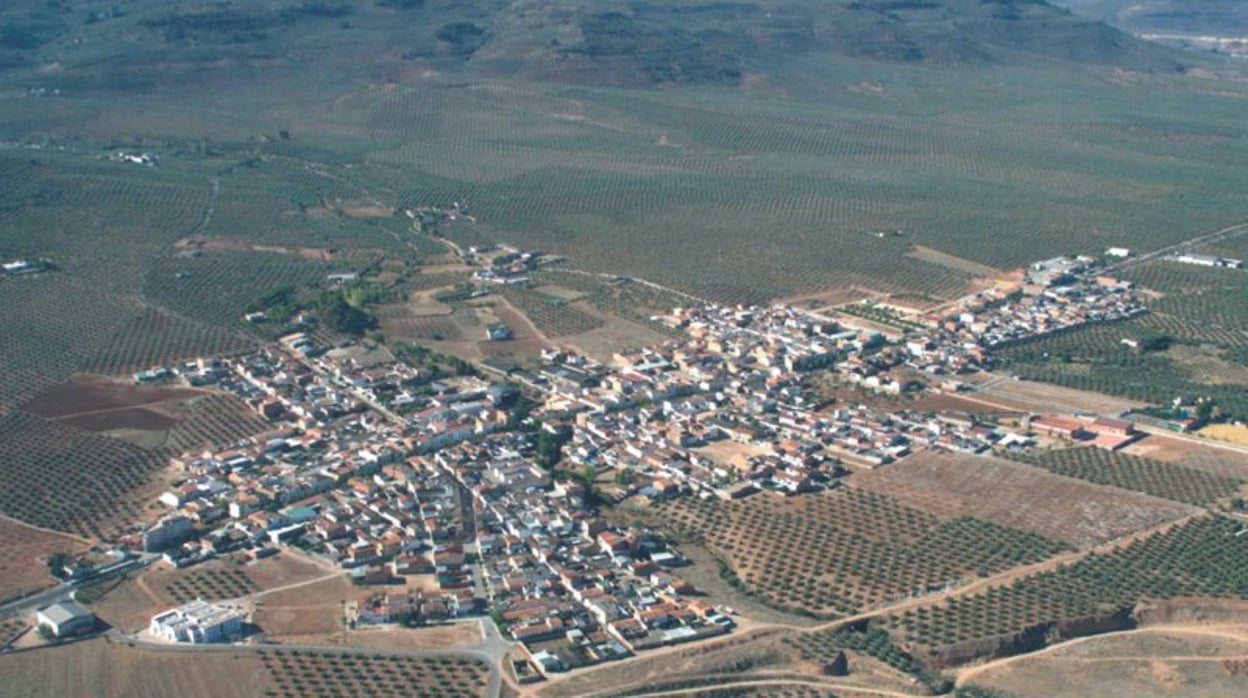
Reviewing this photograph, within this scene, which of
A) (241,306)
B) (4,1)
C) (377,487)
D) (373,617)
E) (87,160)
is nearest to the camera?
(373,617)

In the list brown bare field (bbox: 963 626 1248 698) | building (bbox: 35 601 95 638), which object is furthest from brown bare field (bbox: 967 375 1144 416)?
building (bbox: 35 601 95 638)

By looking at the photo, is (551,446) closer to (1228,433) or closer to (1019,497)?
(1019,497)

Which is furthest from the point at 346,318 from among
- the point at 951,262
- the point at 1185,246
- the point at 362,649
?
the point at 1185,246

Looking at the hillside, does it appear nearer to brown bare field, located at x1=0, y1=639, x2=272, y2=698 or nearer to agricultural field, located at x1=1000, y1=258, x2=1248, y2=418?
agricultural field, located at x1=1000, y1=258, x2=1248, y2=418

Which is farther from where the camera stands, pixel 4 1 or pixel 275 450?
pixel 4 1

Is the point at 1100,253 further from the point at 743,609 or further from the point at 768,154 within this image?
the point at 743,609

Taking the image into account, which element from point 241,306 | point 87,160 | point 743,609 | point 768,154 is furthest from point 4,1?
point 743,609

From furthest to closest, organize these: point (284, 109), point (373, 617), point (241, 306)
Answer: point (284, 109), point (241, 306), point (373, 617)

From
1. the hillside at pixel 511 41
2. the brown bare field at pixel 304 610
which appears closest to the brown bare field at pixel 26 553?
the brown bare field at pixel 304 610
